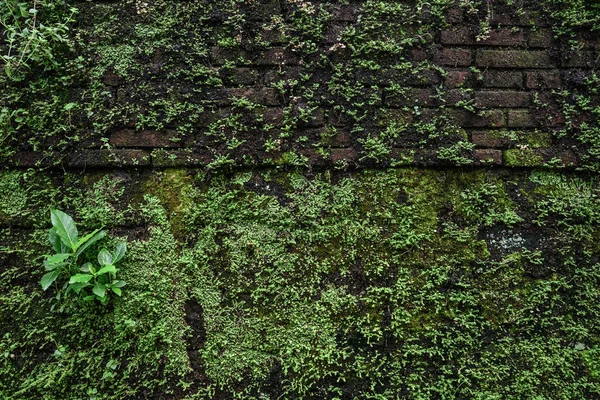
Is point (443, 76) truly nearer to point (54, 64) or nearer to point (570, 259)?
point (570, 259)

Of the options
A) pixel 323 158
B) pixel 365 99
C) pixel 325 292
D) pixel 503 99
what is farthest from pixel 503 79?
pixel 325 292

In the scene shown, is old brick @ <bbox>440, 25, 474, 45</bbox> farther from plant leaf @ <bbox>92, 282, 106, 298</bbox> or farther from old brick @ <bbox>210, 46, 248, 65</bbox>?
plant leaf @ <bbox>92, 282, 106, 298</bbox>

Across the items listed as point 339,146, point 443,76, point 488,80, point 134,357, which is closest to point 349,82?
point 339,146

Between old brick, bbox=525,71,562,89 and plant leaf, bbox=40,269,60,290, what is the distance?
2.29m

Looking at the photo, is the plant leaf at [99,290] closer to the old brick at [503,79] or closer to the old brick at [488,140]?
the old brick at [488,140]

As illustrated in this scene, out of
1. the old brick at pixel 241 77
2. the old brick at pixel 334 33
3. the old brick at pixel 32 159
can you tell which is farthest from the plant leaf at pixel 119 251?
the old brick at pixel 334 33

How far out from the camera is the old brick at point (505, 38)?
187cm

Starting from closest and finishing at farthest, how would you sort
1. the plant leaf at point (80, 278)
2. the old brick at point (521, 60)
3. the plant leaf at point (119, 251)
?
1. the plant leaf at point (80, 278)
2. the plant leaf at point (119, 251)
3. the old brick at point (521, 60)

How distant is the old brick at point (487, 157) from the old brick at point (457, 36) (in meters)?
0.52

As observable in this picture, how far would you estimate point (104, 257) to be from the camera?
1.75 meters

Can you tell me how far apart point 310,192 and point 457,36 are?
1008mm

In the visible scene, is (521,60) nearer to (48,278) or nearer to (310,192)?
(310,192)

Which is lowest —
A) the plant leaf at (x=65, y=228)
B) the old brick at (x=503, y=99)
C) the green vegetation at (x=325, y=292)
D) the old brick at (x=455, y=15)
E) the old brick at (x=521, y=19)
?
the green vegetation at (x=325, y=292)

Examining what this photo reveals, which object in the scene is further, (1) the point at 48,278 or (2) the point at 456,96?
(2) the point at 456,96
